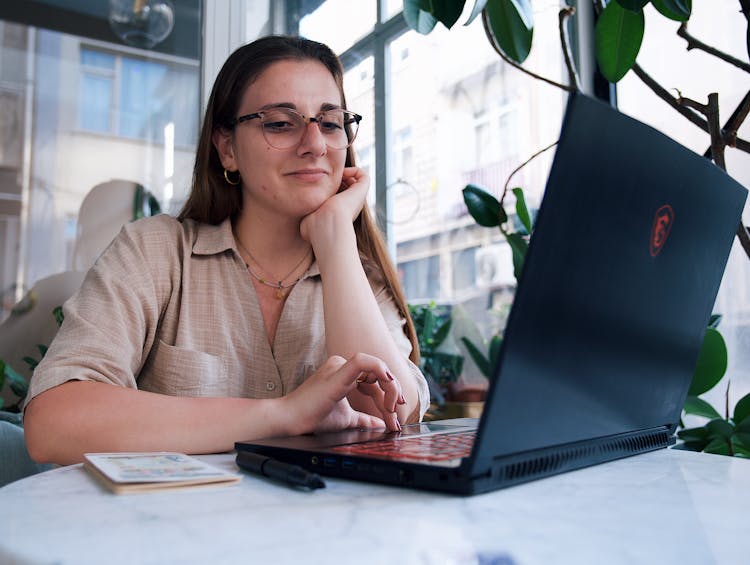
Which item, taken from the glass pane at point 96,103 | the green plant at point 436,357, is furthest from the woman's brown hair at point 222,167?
the glass pane at point 96,103

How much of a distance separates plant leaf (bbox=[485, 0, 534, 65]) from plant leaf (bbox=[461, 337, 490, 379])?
1.23m

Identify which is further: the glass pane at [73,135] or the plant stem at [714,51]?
the glass pane at [73,135]

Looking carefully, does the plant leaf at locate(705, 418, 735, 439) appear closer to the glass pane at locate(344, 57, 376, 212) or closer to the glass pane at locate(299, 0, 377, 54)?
the glass pane at locate(344, 57, 376, 212)

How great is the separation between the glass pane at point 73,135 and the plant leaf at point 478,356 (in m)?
1.25

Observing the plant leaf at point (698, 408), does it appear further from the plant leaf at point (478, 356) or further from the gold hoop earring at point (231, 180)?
the gold hoop earring at point (231, 180)

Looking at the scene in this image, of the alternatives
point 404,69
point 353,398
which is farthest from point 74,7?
point 353,398

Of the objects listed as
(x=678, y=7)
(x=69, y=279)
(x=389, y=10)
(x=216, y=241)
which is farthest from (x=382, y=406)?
(x=389, y=10)

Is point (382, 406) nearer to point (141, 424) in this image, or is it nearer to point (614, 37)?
point (141, 424)

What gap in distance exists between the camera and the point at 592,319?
572mm

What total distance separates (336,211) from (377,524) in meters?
0.97

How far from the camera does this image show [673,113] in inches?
85.4

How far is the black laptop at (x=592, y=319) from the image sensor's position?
0.50 m

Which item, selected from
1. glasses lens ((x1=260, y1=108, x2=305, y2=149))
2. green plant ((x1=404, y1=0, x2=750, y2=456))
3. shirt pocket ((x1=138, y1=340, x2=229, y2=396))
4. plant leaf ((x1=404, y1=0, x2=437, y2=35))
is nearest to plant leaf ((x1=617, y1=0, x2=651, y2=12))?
green plant ((x1=404, y1=0, x2=750, y2=456))

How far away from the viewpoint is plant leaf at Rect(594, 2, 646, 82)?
55.8 inches
